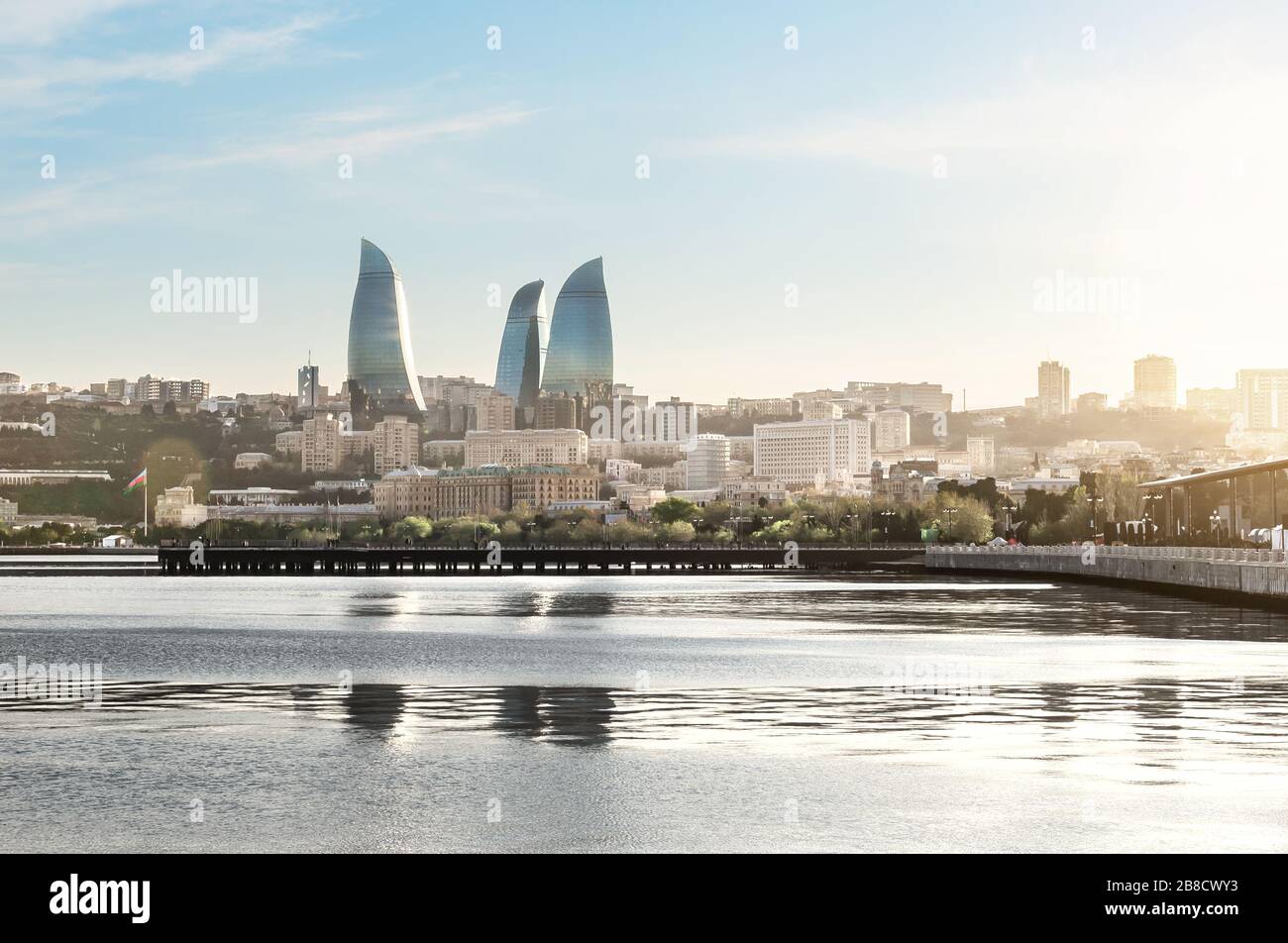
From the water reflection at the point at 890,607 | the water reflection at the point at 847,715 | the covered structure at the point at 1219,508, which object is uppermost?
the covered structure at the point at 1219,508


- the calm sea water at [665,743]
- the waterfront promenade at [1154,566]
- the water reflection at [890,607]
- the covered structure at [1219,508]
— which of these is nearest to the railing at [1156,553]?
the waterfront promenade at [1154,566]

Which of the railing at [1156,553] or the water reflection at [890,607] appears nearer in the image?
the water reflection at [890,607]

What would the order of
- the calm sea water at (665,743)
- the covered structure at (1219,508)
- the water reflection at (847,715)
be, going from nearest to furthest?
1. the calm sea water at (665,743)
2. the water reflection at (847,715)
3. the covered structure at (1219,508)

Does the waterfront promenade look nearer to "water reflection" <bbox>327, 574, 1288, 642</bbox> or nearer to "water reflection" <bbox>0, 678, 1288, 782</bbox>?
"water reflection" <bbox>327, 574, 1288, 642</bbox>

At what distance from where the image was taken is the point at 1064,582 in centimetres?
13488

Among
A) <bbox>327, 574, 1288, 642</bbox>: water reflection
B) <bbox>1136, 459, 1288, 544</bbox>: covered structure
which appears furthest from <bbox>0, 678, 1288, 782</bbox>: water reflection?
<bbox>1136, 459, 1288, 544</bbox>: covered structure

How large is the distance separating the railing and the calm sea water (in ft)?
79.5

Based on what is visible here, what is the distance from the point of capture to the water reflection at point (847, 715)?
2659 cm

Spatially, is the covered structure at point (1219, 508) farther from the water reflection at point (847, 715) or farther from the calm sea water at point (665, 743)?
the water reflection at point (847, 715)

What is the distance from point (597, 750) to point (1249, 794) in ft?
32.8

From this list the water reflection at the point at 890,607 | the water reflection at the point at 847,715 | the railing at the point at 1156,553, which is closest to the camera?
the water reflection at the point at 847,715

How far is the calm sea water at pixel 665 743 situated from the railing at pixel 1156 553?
79.5 feet
